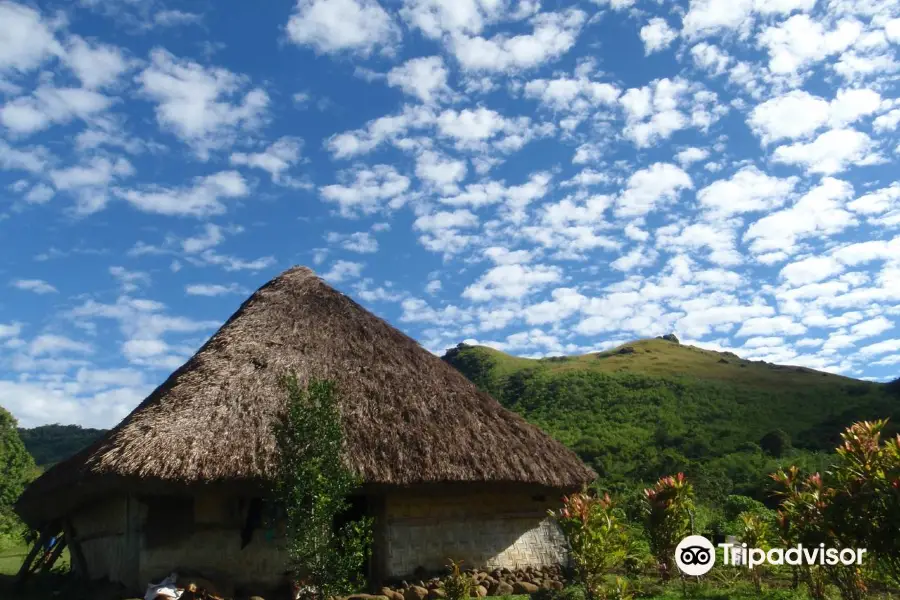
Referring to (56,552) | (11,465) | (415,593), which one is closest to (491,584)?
(415,593)

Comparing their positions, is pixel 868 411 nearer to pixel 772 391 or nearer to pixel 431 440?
pixel 772 391

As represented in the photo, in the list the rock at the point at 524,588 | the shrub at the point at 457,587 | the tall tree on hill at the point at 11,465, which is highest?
the tall tree on hill at the point at 11,465

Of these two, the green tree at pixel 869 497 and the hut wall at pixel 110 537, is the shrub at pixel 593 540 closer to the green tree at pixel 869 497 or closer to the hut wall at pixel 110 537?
the green tree at pixel 869 497

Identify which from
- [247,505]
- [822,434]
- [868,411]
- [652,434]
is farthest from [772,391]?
[247,505]

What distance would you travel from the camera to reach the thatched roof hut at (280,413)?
1066 centimetres

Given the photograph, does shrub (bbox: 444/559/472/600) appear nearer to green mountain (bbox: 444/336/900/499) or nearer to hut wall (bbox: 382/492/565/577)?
hut wall (bbox: 382/492/565/577)

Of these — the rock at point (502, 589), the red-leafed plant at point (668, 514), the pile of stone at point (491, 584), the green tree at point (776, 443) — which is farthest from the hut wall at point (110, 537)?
the green tree at point (776, 443)

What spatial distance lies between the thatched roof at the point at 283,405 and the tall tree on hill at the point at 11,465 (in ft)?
96.1

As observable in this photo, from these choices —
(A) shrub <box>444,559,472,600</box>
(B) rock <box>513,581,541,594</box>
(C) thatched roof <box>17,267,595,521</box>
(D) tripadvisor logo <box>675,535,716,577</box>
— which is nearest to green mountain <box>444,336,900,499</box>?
(D) tripadvisor logo <box>675,535,716,577</box>

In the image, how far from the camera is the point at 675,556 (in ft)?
35.6

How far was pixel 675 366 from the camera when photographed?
51.6 metres

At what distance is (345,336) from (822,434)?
27787 mm

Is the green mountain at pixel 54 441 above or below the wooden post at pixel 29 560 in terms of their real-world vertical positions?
above

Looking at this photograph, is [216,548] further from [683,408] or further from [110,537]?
[683,408]
